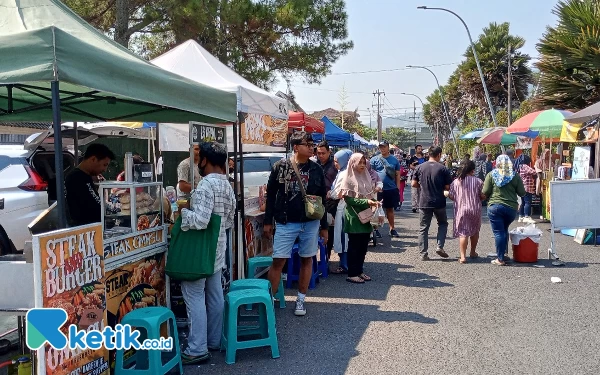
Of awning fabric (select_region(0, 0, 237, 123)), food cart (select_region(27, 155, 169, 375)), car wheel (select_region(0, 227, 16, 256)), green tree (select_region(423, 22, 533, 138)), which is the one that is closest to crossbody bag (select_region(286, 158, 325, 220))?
awning fabric (select_region(0, 0, 237, 123))

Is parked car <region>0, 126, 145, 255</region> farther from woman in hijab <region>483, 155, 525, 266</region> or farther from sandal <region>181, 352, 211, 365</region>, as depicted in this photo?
woman in hijab <region>483, 155, 525, 266</region>

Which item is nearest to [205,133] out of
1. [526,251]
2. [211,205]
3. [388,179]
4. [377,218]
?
[211,205]

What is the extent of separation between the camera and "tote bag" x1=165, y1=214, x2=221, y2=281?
14.9 ft

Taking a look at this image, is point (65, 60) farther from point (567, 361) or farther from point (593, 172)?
point (593, 172)

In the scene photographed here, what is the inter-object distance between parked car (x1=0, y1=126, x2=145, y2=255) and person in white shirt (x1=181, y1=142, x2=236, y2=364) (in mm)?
4472

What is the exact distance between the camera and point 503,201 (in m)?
8.49

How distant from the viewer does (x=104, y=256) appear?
4.08m

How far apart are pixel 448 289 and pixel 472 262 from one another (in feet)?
6.15

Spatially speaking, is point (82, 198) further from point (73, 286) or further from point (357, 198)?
point (357, 198)

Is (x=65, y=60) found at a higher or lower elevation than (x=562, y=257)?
higher

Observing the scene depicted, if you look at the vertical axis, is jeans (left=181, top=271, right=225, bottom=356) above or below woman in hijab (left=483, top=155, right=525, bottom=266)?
below

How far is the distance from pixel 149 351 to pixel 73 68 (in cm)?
202

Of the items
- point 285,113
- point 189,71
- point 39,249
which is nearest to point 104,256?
point 39,249

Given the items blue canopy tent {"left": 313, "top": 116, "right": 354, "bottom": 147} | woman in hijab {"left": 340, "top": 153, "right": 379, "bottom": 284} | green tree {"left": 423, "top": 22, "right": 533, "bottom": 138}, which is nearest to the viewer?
woman in hijab {"left": 340, "top": 153, "right": 379, "bottom": 284}
